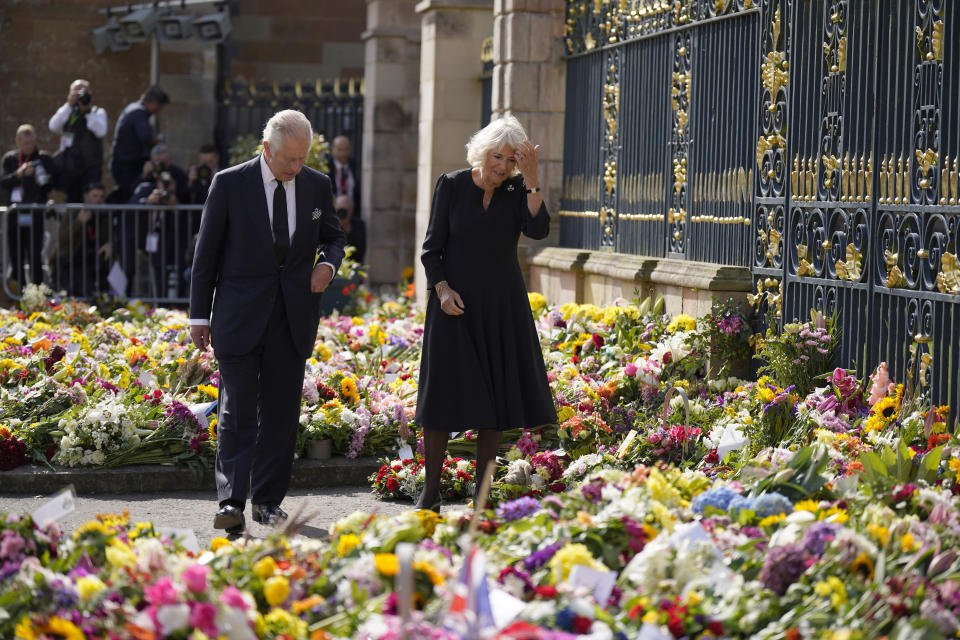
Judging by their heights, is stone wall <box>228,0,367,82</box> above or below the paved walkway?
above

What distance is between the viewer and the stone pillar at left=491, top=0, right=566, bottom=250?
39.7ft

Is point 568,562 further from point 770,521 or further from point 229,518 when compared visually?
point 229,518

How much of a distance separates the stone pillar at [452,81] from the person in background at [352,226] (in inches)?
80.7

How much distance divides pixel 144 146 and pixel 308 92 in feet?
11.1

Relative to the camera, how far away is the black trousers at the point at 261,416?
6.38 meters

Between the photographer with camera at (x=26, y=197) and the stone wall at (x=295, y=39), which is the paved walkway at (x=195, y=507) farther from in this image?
the stone wall at (x=295, y=39)

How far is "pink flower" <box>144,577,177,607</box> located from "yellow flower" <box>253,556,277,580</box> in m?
0.33

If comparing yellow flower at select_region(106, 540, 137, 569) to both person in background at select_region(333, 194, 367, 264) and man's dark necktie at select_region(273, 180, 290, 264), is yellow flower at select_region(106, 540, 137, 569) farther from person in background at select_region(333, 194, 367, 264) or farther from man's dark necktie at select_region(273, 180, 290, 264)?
person in background at select_region(333, 194, 367, 264)

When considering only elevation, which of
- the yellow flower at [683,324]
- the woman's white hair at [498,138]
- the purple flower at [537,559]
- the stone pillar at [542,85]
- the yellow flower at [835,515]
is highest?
the stone pillar at [542,85]

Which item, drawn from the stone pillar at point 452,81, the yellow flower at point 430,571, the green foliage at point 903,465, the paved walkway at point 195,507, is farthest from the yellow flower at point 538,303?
the yellow flower at point 430,571

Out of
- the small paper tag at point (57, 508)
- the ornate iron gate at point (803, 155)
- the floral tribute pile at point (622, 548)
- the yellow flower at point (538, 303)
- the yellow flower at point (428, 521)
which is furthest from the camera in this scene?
the yellow flower at point (538, 303)

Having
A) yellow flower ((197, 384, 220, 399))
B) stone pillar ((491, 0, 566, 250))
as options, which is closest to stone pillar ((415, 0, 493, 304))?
stone pillar ((491, 0, 566, 250))

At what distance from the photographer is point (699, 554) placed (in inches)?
156

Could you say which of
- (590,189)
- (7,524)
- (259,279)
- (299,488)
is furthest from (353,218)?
(7,524)
